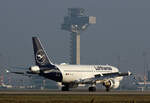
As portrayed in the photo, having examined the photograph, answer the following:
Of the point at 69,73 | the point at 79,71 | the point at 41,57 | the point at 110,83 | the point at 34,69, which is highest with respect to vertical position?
the point at 41,57

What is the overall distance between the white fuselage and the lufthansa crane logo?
2.88 m

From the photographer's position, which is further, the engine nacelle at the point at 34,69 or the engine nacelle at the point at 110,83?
the engine nacelle at the point at 110,83

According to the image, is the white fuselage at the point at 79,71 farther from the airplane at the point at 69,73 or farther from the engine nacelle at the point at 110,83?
the engine nacelle at the point at 110,83

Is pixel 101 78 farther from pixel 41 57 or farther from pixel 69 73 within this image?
pixel 41 57

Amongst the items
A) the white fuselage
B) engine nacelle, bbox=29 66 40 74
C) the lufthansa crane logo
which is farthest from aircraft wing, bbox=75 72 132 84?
engine nacelle, bbox=29 66 40 74

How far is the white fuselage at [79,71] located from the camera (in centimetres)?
11375

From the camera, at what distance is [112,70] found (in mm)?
124625

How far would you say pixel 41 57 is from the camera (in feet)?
369

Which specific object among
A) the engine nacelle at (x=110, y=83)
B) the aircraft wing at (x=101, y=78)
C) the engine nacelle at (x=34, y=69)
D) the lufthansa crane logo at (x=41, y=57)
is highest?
the lufthansa crane logo at (x=41, y=57)

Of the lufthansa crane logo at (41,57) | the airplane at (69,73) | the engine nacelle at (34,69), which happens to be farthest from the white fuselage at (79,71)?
the engine nacelle at (34,69)

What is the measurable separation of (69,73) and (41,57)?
5.83 metres

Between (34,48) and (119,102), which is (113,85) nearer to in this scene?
(34,48)

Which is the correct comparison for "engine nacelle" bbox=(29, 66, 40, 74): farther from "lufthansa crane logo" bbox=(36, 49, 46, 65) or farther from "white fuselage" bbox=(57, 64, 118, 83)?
"white fuselage" bbox=(57, 64, 118, 83)

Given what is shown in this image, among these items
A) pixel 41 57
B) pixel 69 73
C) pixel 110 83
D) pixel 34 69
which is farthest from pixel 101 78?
pixel 34 69
